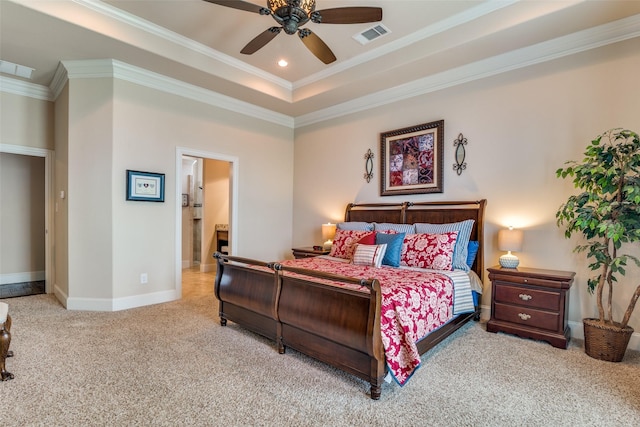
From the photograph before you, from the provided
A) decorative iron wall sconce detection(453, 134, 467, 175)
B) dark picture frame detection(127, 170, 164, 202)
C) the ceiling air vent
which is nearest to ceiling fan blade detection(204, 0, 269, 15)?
the ceiling air vent

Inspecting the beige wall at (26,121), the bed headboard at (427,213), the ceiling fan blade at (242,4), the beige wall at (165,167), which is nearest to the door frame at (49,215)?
the beige wall at (26,121)

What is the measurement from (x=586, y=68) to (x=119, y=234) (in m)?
5.53

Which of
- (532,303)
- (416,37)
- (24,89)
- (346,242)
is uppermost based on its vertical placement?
(416,37)

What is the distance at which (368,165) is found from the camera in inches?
191

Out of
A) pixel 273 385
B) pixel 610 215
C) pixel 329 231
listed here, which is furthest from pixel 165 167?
pixel 610 215

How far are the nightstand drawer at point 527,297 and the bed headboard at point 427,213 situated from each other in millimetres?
457

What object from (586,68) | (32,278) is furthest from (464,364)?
(32,278)

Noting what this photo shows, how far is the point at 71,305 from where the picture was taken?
3.87 m

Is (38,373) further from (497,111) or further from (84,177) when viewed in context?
(497,111)

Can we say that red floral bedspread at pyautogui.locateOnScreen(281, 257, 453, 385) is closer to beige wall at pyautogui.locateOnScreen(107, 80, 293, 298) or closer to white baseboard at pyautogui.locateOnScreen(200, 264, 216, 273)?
beige wall at pyautogui.locateOnScreen(107, 80, 293, 298)

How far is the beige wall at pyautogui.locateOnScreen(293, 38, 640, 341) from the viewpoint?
3000mm

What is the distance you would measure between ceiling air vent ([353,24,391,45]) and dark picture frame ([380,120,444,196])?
49.9 inches

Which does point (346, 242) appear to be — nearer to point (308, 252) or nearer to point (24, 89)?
point (308, 252)

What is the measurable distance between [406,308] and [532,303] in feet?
5.21
